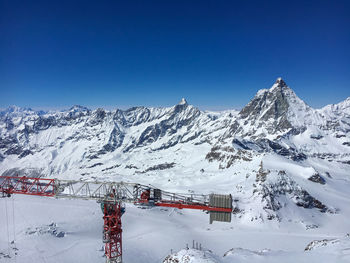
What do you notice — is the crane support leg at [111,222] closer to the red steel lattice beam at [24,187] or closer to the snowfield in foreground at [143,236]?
the snowfield in foreground at [143,236]

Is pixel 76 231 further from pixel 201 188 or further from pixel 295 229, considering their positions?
pixel 295 229

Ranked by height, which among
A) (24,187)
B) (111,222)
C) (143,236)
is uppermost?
(24,187)

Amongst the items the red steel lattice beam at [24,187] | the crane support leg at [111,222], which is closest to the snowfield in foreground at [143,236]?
the crane support leg at [111,222]

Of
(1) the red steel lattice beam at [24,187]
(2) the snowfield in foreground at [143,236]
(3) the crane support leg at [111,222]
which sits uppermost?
(1) the red steel lattice beam at [24,187]

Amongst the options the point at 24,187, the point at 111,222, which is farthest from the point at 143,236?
the point at 111,222

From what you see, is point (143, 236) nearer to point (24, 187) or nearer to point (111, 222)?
point (24, 187)

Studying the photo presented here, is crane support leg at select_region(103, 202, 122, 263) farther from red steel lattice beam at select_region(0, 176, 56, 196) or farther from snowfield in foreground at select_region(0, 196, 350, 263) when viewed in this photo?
red steel lattice beam at select_region(0, 176, 56, 196)

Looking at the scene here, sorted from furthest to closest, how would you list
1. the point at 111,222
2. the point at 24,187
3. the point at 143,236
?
the point at 143,236, the point at 24,187, the point at 111,222

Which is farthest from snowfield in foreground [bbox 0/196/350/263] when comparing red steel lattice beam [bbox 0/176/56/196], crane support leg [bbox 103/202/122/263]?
red steel lattice beam [bbox 0/176/56/196]

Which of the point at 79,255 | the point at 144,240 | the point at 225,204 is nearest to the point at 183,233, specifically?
the point at 144,240
